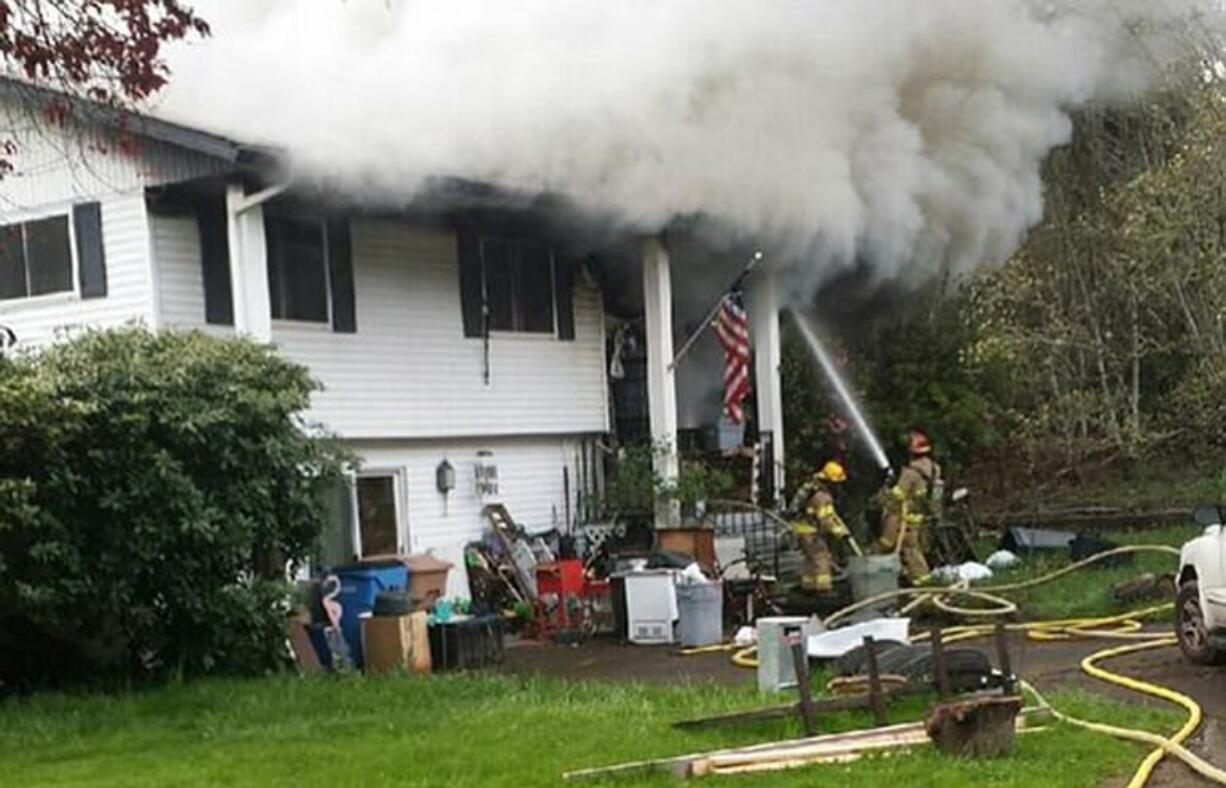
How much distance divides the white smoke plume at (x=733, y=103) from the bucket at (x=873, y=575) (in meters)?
4.97

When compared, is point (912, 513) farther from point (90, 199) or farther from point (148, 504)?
point (90, 199)

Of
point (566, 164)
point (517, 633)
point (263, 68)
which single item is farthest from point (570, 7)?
point (517, 633)

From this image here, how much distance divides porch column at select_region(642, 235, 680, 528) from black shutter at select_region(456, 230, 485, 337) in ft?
6.97

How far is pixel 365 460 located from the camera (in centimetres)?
1709

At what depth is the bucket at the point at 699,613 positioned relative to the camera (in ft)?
49.3

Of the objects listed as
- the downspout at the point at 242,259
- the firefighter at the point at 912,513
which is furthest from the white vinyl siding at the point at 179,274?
the firefighter at the point at 912,513

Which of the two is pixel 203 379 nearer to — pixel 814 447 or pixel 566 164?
pixel 566 164

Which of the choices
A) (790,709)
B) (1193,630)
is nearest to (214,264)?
(790,709)

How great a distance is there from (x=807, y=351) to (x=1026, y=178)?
380 centimetres

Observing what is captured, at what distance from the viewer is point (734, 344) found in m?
19.5

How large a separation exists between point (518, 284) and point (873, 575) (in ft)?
A: 19.5

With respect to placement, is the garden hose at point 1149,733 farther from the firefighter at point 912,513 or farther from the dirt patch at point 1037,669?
the firefighter at point 912,513

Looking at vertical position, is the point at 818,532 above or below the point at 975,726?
above

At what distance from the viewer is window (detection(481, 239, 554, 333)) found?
62.2 ft
